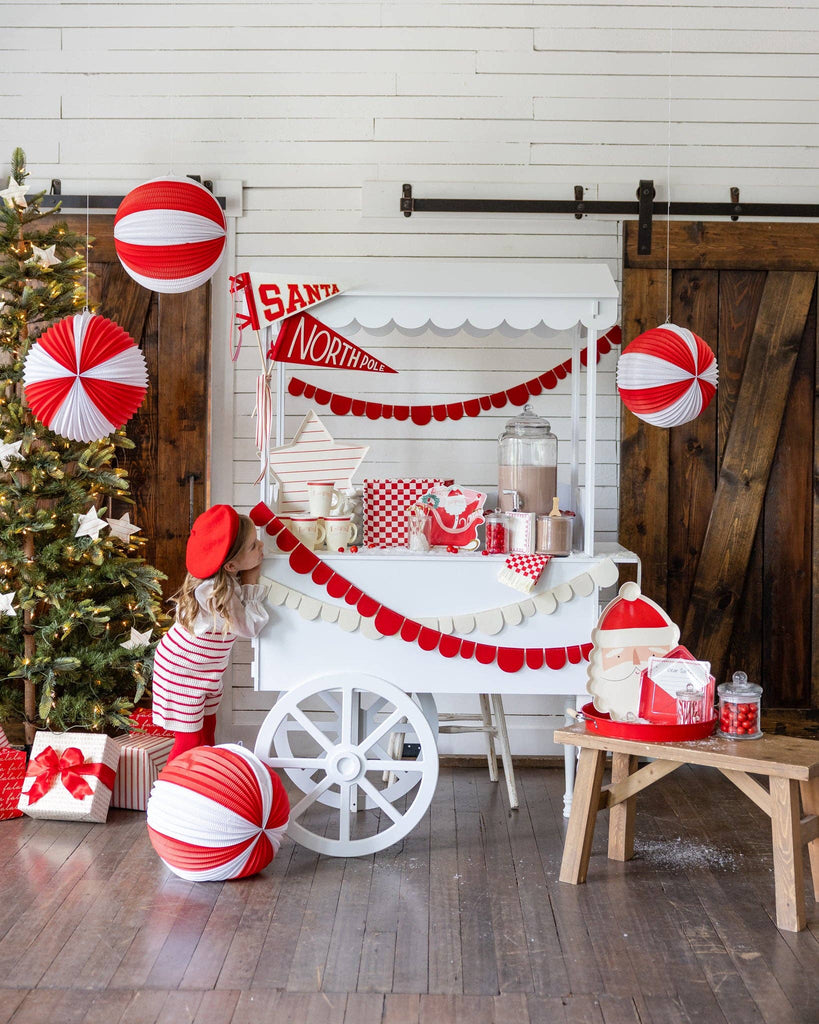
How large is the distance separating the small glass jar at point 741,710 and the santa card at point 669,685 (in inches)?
2.1

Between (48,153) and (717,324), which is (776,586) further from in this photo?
(48,153)

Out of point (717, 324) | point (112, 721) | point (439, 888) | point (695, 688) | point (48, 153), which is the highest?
point (48, 153)

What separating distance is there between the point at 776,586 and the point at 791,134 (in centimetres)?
193

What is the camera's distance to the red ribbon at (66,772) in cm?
358

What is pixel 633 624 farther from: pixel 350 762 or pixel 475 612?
pixel 350 762

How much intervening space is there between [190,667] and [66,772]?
0.67 m

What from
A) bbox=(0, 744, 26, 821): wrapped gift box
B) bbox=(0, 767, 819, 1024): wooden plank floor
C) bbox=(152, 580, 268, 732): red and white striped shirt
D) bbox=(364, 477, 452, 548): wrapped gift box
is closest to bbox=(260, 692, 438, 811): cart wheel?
bbox=(0, 767, 819, 1024): wooden plank floor

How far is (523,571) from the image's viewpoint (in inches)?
129

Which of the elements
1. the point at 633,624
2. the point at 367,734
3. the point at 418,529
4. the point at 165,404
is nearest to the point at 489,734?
the point at 367,734

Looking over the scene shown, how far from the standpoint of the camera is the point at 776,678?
4.40 metres

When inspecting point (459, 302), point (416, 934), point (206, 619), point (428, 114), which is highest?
point (428, 114)

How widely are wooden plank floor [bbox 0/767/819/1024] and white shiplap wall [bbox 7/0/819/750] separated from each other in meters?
1.30

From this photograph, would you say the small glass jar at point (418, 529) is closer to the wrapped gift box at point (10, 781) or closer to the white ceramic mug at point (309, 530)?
the white ceramic mug at point (309, 530)

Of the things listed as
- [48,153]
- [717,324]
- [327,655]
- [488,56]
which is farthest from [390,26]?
[327,655]
